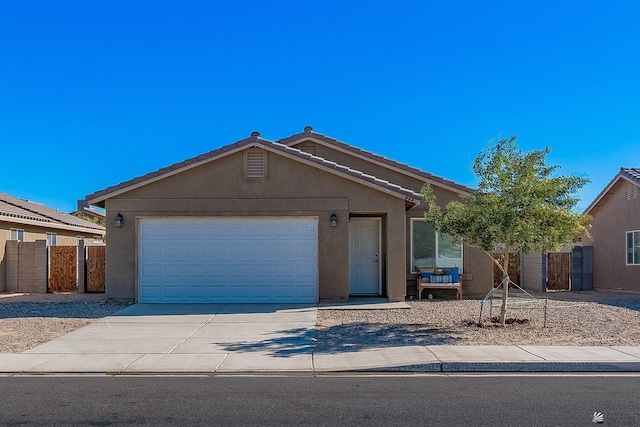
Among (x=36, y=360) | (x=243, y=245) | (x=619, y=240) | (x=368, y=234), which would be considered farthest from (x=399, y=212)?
(x=619, y=240)

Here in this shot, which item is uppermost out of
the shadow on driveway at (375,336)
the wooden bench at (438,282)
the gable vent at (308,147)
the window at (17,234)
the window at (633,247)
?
the gable vent at (308,147)

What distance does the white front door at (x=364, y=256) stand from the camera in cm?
1691

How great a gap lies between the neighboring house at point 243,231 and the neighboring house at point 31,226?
238 inches

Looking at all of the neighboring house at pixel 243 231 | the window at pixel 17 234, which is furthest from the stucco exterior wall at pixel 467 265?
the window at pixel 17 234

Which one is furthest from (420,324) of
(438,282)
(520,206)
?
(438,282)

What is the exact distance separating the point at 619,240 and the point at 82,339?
18.5 meters

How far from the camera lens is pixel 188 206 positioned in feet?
50.1

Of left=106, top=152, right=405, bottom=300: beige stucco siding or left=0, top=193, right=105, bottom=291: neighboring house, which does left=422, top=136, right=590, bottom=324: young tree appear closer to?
left=106, top=152, right=405, bottom=300: beige stucco siding

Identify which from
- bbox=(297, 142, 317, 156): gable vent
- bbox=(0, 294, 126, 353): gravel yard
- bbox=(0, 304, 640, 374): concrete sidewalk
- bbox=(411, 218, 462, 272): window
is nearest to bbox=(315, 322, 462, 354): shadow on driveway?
bbox=(0, 304, 640, 374): concrete sidewalk

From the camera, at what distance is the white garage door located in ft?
50.2

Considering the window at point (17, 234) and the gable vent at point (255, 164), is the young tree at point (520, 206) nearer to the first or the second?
the gable vent at point (255, 164)

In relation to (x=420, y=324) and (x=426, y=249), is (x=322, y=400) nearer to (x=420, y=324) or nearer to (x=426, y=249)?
(x=420, y=324)

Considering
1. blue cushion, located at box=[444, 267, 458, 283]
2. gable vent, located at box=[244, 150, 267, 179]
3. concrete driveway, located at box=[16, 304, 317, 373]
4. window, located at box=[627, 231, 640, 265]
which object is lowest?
concrete driveway, located at box=[16, 304, 317, 373]

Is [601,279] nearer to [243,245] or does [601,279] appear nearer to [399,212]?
[399,212]
